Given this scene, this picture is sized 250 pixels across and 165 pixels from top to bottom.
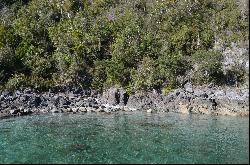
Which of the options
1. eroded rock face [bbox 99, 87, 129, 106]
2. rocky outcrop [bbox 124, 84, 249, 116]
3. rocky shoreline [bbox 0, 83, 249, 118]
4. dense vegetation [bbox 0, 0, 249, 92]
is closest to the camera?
rocky outcrop [bbox 124, 84, 249, 116]

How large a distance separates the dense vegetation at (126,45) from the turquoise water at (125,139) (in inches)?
610

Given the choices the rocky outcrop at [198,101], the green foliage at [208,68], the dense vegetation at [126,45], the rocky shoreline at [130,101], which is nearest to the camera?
the rocky outcrop at [198,101]

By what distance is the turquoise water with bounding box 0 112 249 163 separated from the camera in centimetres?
3803

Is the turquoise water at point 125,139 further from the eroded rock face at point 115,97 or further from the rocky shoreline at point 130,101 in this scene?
the eroded rock face at point 115,97

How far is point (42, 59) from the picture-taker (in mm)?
86250

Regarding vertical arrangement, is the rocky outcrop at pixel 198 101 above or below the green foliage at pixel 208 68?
below

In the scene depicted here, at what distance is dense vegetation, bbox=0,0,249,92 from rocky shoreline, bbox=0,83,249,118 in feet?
9.75

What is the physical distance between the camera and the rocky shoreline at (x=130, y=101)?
6475cm

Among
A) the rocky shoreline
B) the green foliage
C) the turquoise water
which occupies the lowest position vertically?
the turquoise water

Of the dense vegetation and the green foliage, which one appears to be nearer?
the green foliage

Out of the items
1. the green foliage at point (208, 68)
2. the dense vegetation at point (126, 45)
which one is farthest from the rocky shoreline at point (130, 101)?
the dense vegetation at point (126, 45)

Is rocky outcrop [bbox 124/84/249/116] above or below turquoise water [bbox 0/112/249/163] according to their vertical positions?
above

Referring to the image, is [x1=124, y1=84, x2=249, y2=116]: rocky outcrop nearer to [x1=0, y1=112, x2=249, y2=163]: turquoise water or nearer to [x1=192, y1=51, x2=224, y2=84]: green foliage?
[x1=192, y1=51, x2=224, y2=84]: green foliage

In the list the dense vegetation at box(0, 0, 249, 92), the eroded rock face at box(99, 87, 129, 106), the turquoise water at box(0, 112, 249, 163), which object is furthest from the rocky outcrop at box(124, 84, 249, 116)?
the dense vegetation at box(0, 0, 249, 92)
